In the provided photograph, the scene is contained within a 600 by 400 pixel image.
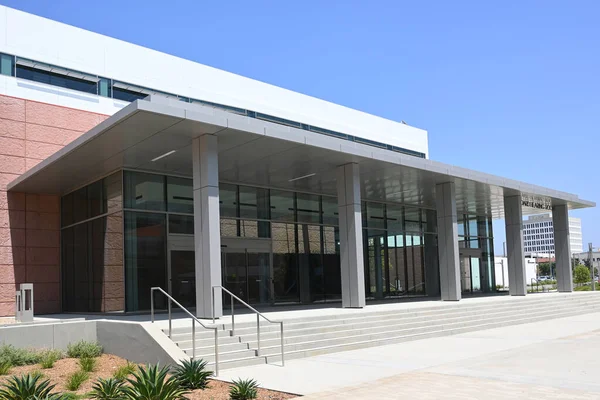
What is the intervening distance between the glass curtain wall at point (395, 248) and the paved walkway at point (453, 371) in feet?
37.5

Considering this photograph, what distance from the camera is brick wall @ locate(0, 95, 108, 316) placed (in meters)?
20.9

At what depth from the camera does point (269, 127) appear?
1517cm

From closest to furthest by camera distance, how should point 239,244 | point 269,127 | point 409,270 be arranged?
point 269,127 < point 239,244 < point 409,270

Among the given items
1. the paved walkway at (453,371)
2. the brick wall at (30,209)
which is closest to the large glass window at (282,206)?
the brick wall at (30,209)

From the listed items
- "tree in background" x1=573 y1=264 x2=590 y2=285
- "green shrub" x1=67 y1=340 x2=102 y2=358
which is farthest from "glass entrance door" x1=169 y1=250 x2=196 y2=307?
"tree in background" x1=573 y1=264 x2=590 y2=285

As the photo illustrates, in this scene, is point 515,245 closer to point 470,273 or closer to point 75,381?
point 470,273

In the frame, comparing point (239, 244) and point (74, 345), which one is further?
point (239, 244)

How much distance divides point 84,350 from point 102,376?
243 cm

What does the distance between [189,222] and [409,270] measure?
12806mm

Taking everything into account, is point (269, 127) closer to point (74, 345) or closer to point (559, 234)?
point (74, 345)

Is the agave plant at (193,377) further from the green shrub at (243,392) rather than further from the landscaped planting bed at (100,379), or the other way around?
the green shrub at (243,392)

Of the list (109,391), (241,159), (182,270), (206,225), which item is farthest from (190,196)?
(109,391)

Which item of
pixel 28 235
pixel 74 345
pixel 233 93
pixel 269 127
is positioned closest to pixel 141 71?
pixel 233 93

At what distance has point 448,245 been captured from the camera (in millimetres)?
22406
